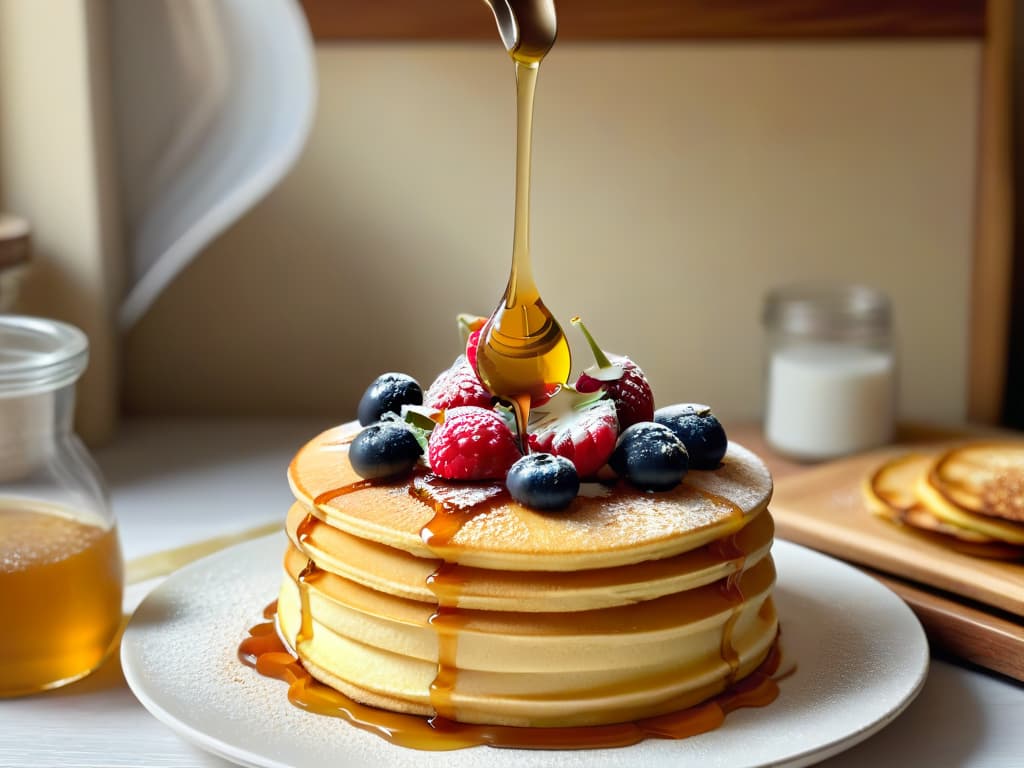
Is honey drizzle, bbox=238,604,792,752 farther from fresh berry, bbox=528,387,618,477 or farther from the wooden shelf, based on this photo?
the wooden shelf

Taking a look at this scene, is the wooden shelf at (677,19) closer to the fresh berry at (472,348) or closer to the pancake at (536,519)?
the fresh berry at (472,348)

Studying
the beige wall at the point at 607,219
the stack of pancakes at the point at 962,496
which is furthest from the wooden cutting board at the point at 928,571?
the beige wall at the point at 607,219

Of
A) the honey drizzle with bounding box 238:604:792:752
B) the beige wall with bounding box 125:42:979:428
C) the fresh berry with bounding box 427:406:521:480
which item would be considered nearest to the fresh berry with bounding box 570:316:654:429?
the fresh berry with bounding box 427:406:521:480

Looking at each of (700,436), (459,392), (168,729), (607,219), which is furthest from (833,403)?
(168,729)

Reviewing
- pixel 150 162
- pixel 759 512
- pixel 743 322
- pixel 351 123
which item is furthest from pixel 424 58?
pixel 759 512

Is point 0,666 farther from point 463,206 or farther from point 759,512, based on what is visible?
point 463,206

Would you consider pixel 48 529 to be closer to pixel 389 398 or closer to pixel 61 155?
pixel 389 398
